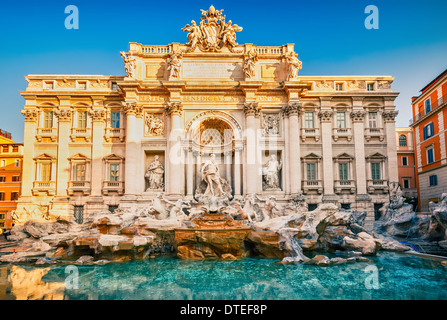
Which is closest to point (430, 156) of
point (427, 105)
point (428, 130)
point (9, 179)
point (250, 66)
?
point (428, 130)

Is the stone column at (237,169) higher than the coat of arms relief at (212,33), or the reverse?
the coat of arms relief at (212,33)

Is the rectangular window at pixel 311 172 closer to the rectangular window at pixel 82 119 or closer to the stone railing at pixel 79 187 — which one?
the stone railing at pixel 79 187

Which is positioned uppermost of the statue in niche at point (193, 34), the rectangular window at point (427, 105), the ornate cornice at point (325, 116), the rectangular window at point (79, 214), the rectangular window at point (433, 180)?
the statue in niche at point (193, 34)

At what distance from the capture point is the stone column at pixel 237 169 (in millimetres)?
21891

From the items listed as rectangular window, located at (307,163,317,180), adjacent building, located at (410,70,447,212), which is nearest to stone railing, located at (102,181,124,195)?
rectangular window, located at (307,163,317,180)

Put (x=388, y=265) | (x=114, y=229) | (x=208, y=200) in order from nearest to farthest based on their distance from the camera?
(x=388, y=265) → (x=114, y=229) → (x=208, y=200)

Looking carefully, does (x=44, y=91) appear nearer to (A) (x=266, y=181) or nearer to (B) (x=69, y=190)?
(B) (x=69, y=190)

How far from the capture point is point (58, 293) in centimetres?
915

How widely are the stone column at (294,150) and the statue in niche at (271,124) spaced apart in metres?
1.05

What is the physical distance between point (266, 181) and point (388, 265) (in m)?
10.8

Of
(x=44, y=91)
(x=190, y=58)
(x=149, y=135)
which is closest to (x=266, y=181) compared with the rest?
(x=149, y=135)

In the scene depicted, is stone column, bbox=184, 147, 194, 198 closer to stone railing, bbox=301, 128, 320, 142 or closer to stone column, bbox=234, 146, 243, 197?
stone column, bbox=234, 146, 243, 197

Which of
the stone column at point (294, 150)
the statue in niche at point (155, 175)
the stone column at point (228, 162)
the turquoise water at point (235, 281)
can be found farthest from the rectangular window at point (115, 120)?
the stone column at point (294, 150)
